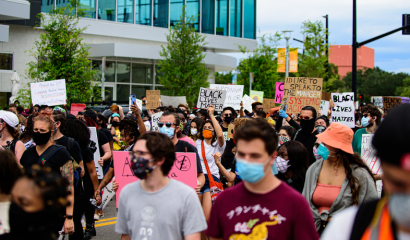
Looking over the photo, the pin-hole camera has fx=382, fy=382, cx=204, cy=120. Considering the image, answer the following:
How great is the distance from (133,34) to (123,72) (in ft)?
9.31

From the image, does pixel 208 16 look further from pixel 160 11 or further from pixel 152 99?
pixel 152 99

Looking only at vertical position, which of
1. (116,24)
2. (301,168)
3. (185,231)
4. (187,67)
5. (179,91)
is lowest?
(185,231)

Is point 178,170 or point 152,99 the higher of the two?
point 152,99

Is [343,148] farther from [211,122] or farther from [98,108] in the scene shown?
[98,108]

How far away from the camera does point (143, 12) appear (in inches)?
1125

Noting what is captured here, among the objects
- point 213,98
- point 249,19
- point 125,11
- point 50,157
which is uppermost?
point 249,19

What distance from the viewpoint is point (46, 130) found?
14.6 feet

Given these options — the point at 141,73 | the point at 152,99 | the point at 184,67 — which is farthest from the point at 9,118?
the point at 141,73

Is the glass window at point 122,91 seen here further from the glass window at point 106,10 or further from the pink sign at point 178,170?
the pink sign at point 178,170

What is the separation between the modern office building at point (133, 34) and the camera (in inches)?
914

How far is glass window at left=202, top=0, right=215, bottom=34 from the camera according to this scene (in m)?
31.0

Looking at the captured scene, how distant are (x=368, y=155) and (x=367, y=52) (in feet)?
428

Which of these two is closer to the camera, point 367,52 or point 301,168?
point 301,168

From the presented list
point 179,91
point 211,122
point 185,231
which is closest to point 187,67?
point 179,91
